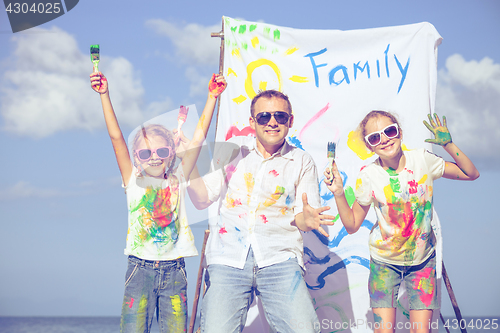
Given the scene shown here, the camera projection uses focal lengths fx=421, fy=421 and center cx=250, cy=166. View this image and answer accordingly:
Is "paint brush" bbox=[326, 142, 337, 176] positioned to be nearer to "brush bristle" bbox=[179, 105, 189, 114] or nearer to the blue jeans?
the blue jeans

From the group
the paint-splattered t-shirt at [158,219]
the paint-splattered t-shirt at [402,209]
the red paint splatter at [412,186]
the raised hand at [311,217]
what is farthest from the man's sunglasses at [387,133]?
the paint-splattered t-shirt at [158,219]

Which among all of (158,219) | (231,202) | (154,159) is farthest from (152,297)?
(154,159)

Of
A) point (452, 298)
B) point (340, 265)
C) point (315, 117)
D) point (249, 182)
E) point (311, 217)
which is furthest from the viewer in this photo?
point (315, 117)

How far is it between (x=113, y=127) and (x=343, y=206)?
1583 mm

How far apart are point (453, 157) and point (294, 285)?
1.46 meters

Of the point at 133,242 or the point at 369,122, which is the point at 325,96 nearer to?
the point at 369,122

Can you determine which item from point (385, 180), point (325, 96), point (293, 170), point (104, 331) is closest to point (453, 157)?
point (385, 180)

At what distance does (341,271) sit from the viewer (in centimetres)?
371

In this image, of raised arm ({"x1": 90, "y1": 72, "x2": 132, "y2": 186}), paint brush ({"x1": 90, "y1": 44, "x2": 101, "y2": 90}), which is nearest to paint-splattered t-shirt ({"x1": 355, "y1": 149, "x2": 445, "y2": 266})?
raised arm ({"x1": 90, "y1": 72, "x2": 132, "y2": 186})

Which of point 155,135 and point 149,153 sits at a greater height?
point 155,135

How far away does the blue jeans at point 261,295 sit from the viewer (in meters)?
2.43

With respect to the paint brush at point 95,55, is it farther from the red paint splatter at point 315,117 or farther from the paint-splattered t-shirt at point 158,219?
the red paint splatter at point 315,117

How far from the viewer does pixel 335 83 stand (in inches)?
157

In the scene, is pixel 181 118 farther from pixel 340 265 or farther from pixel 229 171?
pixel 340 265
